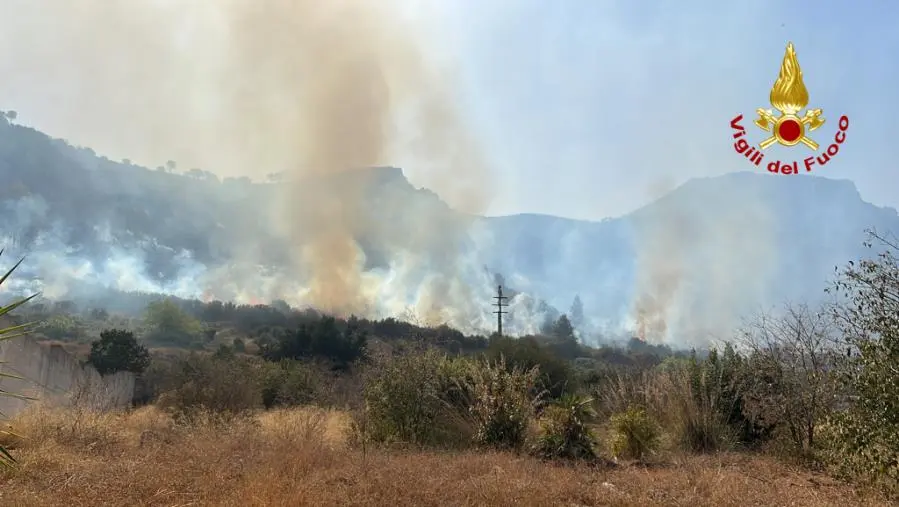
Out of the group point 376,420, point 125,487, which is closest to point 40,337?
point 376,420

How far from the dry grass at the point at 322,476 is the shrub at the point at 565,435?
90cm

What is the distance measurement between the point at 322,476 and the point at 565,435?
196 inches

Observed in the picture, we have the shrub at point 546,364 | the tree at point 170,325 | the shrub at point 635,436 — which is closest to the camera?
the shrub at point 635,436

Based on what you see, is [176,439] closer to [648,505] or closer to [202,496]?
[202,496]

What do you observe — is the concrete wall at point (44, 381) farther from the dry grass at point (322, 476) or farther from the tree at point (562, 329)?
the tree at point (562, 329)

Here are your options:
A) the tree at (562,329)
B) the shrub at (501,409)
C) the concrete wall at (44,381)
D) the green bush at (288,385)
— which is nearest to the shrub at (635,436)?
the shrub at (501,409)

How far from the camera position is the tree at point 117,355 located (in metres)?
31.5

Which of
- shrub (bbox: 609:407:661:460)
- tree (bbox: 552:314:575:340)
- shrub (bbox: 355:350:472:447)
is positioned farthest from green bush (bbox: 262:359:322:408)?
tree (bbox: 552:314:575:340)

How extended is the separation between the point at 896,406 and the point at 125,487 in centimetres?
873

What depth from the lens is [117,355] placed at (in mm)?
31969

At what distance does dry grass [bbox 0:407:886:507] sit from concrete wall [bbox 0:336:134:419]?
8.78 ft

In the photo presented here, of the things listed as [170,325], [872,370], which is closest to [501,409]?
[872,370]

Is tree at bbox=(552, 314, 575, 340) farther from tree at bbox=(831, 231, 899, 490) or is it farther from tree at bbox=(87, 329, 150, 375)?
tree at bbox=(831, 231, 899, 490)

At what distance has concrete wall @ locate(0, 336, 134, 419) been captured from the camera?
13.4m
